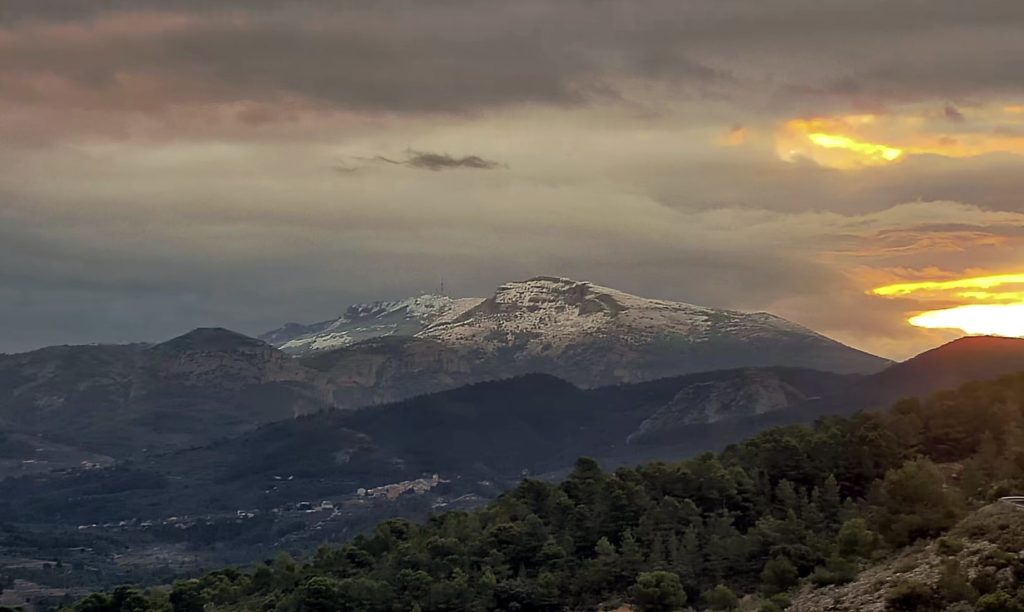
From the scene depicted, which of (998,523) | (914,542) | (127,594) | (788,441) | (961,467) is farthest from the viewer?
(127,594)

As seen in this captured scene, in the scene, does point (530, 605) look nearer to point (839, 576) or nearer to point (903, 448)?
point (839, 576)

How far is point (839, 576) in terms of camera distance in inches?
3295

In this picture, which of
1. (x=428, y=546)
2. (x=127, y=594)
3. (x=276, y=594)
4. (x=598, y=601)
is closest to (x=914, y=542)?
(x=598, y=601)

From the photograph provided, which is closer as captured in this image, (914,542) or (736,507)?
(914,542)

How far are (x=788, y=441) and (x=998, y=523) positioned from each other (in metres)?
42.7

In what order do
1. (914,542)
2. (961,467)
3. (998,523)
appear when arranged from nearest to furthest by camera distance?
(998,523) → (914,542) → (961,467)

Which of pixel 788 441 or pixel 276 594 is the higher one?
pixel 788 441

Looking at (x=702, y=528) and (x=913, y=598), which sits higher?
(x=702, y=528)

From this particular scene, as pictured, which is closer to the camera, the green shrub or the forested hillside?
the green shrub

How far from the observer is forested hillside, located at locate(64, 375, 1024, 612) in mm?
92750

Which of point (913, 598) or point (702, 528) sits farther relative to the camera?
point (702, 528)

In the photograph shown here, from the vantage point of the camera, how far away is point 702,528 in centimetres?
10925

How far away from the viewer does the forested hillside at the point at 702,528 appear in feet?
304

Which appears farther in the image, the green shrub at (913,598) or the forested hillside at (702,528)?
the forested hillside at (702,528)
